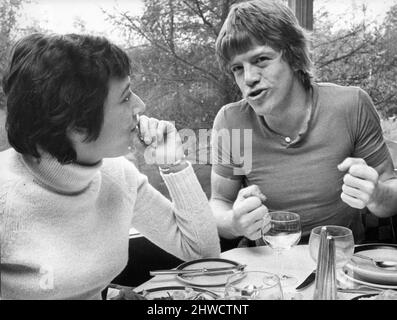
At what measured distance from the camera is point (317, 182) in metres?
1.68

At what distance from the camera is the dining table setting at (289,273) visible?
90 cm

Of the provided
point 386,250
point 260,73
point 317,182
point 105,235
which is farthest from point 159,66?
point 386,250

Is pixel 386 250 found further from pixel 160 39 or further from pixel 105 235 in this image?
pixel 160 39

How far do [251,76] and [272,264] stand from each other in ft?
2.37

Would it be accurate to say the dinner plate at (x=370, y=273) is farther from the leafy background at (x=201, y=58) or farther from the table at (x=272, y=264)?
the leafy background at (x=201, y=58)

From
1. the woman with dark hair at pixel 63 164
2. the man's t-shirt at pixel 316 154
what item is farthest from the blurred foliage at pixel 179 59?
the woman with dark hair at pixel 63 164

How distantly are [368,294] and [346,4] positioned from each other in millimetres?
1945

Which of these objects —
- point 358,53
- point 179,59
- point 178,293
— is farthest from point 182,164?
point 358,53

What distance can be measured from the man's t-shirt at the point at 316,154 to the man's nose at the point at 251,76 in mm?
202

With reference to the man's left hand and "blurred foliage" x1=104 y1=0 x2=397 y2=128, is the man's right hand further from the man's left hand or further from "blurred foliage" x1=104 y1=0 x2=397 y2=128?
"blurred foliage" x1=104 y1=0 x2=397 y2=128

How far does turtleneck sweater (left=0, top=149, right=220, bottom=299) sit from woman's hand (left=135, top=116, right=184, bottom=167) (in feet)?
0.23

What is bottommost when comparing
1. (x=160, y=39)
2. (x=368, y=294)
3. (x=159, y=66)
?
(x=368, y=294)

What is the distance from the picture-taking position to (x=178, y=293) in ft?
3.31

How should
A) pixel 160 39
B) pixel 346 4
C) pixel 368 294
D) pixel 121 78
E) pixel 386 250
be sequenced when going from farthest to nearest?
pixel 346 4 → pixel 160 39 → pixel 386 250 → pixel 121 78 → pixel 368 294
